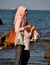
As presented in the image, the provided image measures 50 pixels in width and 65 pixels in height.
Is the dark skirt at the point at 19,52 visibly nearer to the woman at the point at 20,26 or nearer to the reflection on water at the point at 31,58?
the woman at the point at 20,26

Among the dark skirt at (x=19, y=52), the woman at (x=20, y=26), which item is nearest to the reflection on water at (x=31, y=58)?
the dark skirt at (x=19, y=52)

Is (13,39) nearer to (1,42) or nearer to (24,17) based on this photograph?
(24,17)

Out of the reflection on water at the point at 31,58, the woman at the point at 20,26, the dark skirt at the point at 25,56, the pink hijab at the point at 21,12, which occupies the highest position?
the pink hijab at the point at 21,12

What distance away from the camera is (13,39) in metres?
12.6

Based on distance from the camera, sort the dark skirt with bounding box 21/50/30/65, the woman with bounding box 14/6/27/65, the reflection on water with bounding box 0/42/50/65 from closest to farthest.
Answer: the woman with bounding box 14/6/27/65 → the dark skirt with bounding box 21/50/30/65 → the reflection on water with bounding box 0/42/50/65

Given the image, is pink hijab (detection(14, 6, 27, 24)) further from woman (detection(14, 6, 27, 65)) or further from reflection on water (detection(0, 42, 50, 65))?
reflection on water (detection(0, 42, 50, 65))

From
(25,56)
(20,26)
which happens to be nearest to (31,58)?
(25,56)

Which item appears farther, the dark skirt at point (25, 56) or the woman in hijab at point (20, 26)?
the dark skirt at point (25, 56)

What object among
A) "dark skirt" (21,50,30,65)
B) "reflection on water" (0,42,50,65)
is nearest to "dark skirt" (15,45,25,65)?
"dark skirt" (21,50,30,65)

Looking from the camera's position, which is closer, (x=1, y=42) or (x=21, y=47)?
(x=21, y=47)

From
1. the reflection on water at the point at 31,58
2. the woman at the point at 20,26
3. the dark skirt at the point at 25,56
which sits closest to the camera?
the woman at the point at 20,26

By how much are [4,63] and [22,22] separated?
8.46m

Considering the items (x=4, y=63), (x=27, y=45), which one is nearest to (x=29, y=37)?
(x=27, y=45)

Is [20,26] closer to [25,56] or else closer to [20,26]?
[20,26]
